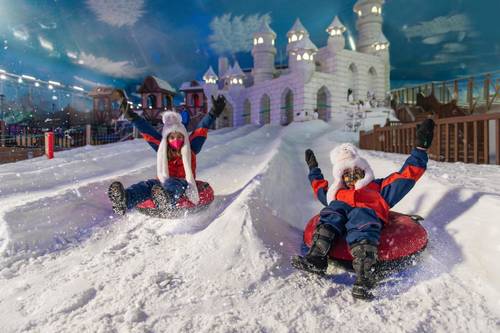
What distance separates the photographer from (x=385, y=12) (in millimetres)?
56688

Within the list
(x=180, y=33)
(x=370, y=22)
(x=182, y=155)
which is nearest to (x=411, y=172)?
(x=182, y=155)

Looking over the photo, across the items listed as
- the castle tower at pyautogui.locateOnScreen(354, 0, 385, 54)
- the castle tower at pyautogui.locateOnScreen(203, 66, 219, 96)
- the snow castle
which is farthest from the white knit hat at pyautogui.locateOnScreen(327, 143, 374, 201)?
the castle tower at pyautogui.locateOnScreen(203, 66, 219, 96)

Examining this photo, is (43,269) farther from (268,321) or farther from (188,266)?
(268,321)

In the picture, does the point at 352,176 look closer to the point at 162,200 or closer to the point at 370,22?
the point at 162,200

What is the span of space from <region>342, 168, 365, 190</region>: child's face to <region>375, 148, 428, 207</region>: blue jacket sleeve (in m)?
0.25

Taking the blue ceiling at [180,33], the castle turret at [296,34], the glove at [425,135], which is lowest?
the glove at [425,135]

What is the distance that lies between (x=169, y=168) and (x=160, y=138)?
0.51 meters

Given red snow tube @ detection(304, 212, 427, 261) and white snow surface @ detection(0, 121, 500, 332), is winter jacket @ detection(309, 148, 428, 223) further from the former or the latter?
white snow surface @ detection(0, 121, 500, 332)

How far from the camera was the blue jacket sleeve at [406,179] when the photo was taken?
8.68ft

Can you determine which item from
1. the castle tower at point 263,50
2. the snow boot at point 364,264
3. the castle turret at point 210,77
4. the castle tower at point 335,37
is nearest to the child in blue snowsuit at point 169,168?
the snow boot at point 364,264

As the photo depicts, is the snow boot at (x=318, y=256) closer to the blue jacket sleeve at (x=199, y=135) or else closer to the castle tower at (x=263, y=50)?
the blue jacket sleeve at (x=199, y=135)

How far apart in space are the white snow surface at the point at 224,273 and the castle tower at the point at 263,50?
77.4ft

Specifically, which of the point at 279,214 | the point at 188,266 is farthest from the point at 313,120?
the point at 188,266

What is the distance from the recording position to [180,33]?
59.8 metres
